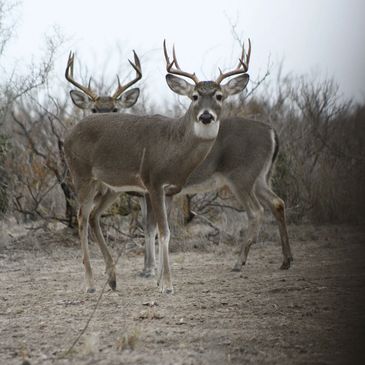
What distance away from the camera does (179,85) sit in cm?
879

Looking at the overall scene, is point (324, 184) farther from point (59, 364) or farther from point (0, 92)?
point (59, 364)

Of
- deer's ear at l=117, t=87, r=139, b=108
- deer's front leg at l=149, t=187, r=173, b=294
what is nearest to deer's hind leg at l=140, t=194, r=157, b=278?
deer's front leg at l=149, t=187, r=173, b=294

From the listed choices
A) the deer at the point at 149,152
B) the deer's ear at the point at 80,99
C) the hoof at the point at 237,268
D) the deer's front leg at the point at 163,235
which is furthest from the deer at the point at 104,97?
the deer's front leg at the point at 163,235

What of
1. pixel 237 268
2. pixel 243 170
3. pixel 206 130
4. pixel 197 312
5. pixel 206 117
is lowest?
pixel 237 268

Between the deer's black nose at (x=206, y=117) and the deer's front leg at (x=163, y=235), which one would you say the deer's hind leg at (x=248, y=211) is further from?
the deer's black nose at (x=206, y=117)

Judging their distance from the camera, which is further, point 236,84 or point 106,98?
point 106,98

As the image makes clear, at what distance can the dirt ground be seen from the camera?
4.73 metres

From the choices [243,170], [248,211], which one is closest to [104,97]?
[243,170]

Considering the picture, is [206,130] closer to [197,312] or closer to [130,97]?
[197,312]

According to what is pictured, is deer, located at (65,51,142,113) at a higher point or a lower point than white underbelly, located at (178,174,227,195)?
higher

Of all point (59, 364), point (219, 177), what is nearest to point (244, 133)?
point (219, 177)

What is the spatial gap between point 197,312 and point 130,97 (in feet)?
19.5

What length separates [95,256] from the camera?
1177cm

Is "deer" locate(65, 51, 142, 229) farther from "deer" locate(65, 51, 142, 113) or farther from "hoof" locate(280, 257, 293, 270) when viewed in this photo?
"hoof" locate(280, 257, 293, 270)
